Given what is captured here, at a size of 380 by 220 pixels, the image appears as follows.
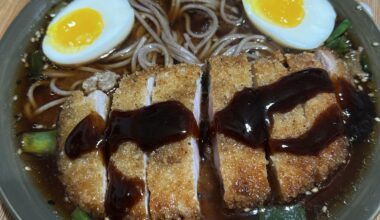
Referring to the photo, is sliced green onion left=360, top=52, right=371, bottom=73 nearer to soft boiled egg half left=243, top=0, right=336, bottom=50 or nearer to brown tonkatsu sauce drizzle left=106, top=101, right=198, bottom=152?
soft boiled egg half left=243, top=0, right=336, bottom=50

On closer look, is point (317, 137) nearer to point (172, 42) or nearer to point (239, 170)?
point (239, 170)

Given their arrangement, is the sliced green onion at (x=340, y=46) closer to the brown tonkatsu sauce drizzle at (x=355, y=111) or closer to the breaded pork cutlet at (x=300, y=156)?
the brown tonkatsu sauce drizzle at (x=355, y=111)

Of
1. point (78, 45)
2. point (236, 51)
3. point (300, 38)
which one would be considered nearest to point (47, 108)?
point (78, 45)

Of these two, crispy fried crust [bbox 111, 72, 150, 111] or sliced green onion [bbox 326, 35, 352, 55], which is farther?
sliced green onion [bbox 326, 35, 352, 55]

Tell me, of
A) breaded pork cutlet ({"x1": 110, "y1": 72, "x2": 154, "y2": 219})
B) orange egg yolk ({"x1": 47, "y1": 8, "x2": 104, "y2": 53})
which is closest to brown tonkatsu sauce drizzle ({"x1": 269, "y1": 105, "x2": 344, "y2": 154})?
breaded pork cutlet ({"x1": 110, "y1": 72, "x2": 154, "y2": 219})

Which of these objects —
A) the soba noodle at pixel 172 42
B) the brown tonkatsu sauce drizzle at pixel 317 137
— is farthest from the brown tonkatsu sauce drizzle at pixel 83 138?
the brown tonkatsu sauce drizzle at pixel 317 137

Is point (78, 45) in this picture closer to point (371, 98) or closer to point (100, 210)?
point (100, 210)

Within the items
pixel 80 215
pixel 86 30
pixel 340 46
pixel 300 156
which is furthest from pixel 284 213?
pixel 86 30
